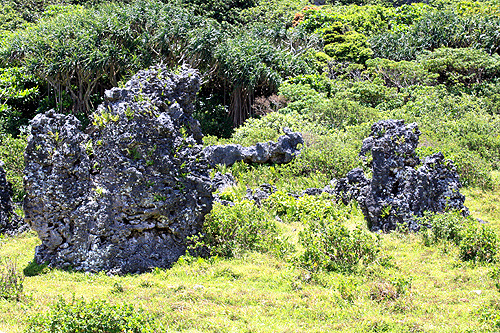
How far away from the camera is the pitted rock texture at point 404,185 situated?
10477mm

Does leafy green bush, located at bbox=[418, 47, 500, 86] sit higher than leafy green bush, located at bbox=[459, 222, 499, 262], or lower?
higher

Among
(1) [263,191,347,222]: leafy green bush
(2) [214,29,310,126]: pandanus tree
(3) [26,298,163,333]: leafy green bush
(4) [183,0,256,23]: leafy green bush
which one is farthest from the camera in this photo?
(4) [183,0,256,23]: leafy green bush

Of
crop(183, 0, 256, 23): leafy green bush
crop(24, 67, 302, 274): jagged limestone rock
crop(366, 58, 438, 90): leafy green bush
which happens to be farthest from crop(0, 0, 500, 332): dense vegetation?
crop(24, 67, 302, 274): jagged limestone rock

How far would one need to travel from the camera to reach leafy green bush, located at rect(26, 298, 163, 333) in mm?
5457

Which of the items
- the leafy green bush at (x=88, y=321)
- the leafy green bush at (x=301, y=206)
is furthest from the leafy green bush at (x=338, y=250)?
the leafy green bush at (x=88, y=321)

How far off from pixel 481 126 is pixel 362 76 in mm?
9051

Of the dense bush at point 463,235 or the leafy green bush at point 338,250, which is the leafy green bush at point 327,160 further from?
the leafy green bush at point 338,250

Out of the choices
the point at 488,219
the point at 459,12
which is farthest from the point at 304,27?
the point at 488,219

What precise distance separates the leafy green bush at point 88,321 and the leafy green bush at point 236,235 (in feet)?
11.4

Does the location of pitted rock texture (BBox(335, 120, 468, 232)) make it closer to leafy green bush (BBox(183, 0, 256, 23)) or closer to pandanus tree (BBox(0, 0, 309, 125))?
pandanus tree (BBox(0, 0, 309, 125))

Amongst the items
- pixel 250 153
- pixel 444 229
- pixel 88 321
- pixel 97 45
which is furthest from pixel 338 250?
pixel 97 45

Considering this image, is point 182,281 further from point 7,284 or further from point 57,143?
point 57,143

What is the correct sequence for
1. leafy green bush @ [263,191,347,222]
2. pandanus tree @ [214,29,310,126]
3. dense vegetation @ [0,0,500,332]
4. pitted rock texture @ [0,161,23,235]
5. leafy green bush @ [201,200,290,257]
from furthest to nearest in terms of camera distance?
pandanus tree @ [214,29,310,126], leafy green bush @ [263,191,347,222], pitted rock texture @ [0,161,23,235], leafy green bush @ [201,200,290,257], dense vegetation @ [0,0,500,332]

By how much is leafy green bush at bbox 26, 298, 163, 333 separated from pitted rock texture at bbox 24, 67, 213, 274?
2863 millimetres
